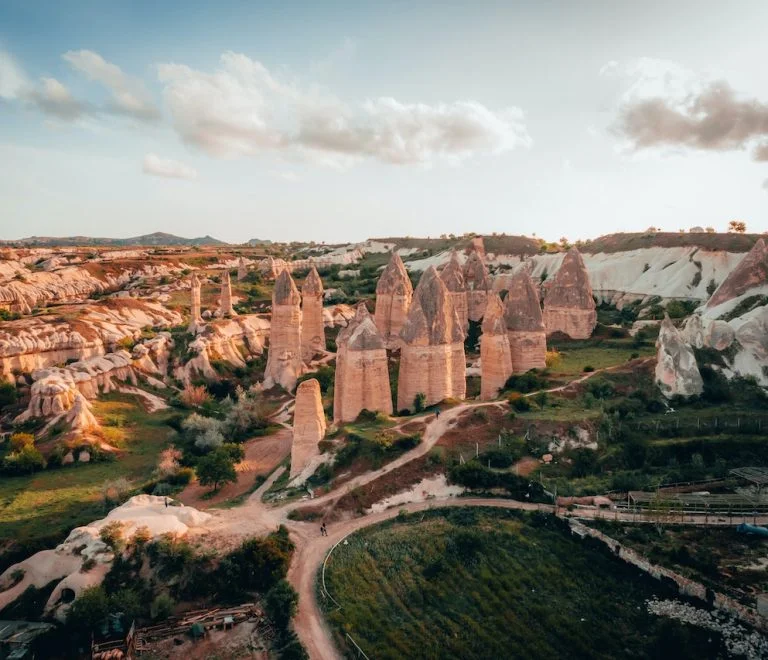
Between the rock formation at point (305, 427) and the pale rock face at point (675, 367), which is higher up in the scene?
the pale rock face at point (675, 367)

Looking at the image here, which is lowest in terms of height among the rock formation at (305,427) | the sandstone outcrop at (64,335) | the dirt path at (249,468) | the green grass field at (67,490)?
the dirt path at (249,468)

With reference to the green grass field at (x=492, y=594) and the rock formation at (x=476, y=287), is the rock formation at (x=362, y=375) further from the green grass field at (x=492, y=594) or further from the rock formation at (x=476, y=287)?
the rock formation at (x=476, y=287)

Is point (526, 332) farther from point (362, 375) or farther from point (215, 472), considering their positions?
point (215, 472)

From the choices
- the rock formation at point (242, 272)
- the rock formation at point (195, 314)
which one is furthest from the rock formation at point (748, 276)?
the rock formation at point (242, 272)

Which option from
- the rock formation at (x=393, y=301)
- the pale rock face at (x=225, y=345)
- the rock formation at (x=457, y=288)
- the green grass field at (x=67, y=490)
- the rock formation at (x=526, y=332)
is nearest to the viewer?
the green grass field at (x=67, y=490)

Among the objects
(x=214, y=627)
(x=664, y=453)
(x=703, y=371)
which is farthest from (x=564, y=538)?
(x=703, y=371)

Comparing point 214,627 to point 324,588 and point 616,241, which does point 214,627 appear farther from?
point 616,241

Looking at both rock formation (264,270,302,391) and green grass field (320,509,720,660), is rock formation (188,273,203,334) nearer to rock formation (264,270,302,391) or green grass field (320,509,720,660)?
rock formation (264,270,302,391)
